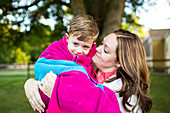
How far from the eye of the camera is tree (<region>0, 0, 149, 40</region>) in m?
4.27

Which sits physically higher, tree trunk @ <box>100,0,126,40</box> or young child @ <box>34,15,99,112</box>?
tree trunk @ <box>100,0,126,40</box>

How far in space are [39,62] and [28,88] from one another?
0.29 metres

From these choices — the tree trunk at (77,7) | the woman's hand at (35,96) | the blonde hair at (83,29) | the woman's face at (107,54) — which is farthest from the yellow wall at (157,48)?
the woman's hand at (35,96)

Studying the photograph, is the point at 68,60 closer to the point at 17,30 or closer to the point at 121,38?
the point at 121,38

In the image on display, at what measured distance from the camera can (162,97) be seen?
6613 millimetres

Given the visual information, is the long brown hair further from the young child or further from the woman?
the young child

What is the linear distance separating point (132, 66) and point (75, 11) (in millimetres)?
2798

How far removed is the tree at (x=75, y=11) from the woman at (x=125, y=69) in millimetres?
2077

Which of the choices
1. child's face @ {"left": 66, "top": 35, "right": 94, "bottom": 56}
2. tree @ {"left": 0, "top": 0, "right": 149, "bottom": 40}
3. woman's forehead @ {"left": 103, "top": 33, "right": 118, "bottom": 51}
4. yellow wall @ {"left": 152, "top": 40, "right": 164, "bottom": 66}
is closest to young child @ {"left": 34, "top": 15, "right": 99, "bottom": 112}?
child's face @ {"left": 66, "top": 35, "right": 94, "bottom": 56}

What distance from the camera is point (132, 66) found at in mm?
2064

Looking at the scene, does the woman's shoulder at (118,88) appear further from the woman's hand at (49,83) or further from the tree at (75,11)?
the tree at (75,11)

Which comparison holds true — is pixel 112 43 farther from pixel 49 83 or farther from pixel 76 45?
pixel 49 83

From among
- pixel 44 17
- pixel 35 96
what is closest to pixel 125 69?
pixel 35 96

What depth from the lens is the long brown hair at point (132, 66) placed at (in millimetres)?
2021
